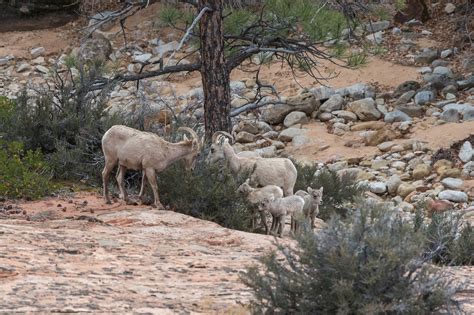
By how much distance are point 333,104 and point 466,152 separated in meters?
4.12

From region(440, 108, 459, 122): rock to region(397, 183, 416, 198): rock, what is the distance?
3.17m

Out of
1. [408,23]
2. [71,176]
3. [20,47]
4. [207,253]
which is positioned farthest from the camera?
[20,47]

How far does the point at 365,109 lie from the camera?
19766 mm

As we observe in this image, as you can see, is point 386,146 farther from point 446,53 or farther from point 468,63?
point 446,53

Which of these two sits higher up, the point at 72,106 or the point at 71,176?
the point at 72,106

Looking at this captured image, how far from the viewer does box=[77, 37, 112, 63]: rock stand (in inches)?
947

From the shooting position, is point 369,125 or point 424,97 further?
point 424,97

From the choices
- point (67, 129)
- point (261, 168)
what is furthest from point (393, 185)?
point (67, 129)

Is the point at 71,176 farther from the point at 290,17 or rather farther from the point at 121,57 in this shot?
the point at 121,57

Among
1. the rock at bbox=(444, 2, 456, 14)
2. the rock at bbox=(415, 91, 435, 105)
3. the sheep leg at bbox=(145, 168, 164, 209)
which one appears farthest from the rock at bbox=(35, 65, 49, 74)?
the sheep leg at bbox=(145, 168, 164, 209)

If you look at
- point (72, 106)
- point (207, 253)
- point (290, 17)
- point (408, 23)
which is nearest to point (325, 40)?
point (290, 17)

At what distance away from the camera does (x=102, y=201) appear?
429 inches

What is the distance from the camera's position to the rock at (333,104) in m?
20.3

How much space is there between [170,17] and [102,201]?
3772 millimetres
